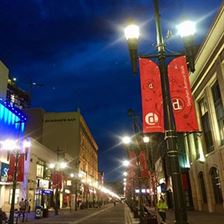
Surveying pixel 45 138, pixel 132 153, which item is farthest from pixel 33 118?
pixel 132 153

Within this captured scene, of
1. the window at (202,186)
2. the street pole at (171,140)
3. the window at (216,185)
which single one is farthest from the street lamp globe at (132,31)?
the window at (202,186)

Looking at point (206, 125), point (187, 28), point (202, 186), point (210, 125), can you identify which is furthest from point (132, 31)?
point (202, 186)

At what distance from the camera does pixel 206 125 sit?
1291 inches

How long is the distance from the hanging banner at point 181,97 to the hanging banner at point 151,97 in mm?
410

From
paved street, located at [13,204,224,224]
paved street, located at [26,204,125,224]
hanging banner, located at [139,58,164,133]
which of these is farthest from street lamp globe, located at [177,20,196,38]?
paved street, located at [26,204,125,224]

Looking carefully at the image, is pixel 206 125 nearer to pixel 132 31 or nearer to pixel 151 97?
pixel 151 97

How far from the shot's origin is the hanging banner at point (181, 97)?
890 centimetres

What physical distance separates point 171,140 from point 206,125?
25889 millimetres

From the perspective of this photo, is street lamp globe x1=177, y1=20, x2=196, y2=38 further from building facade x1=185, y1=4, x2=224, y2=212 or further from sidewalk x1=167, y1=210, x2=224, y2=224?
building facade x1=185, y1=4, x2=224, y2=212

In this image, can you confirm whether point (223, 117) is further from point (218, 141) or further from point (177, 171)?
point (177, 171)

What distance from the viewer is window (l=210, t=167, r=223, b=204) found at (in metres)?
29.0

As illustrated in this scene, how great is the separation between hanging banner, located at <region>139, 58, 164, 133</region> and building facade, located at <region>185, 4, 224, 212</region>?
16692 millimetres

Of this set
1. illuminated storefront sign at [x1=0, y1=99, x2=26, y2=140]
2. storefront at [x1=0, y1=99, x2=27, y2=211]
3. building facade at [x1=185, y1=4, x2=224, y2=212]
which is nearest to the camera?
building facade at [x1=185, y1=4, x2=224, y2=212]

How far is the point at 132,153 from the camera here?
32.0 meters
